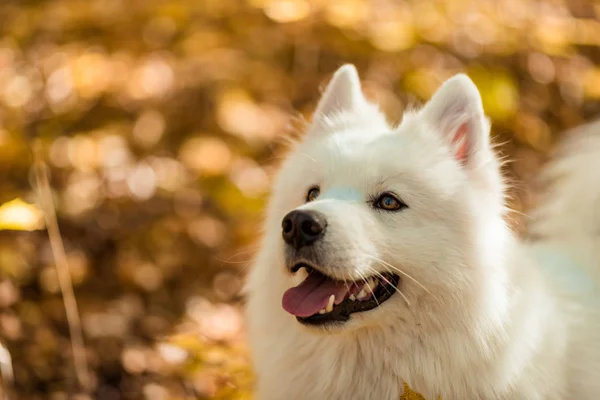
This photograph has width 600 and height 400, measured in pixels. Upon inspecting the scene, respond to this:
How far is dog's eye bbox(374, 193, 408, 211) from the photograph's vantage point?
2.21 meters

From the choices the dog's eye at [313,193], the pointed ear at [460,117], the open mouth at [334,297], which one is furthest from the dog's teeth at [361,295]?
the pointed ear at [460,117]

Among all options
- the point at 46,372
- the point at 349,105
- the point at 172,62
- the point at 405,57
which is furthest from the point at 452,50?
the point at 46,372

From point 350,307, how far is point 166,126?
341 centimetres

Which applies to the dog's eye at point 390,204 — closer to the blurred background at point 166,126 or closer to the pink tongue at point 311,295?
the pink tongue at point 311,295

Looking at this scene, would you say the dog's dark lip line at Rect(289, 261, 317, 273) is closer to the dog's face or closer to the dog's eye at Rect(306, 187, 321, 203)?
the dog's face

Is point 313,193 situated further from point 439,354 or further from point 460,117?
point 439,354

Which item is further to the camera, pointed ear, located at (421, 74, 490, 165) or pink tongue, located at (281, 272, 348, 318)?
pointed ear, located at (421, 74, 490, 165)

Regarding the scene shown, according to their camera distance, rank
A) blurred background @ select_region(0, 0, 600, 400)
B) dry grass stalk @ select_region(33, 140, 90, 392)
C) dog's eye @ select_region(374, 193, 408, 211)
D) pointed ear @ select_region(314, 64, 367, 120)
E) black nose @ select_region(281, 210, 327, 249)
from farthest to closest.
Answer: blurred background @ select_region(0, 0, 600, 400)
dry grass stalk @ select_region(33, 140, 90, 392)
pointed ear @ select_region(314, 64, 367, 120)
dog's eye @ select_region(374, 193, 408, 211)
black nose @ select_region(281, 210, 327, 249)

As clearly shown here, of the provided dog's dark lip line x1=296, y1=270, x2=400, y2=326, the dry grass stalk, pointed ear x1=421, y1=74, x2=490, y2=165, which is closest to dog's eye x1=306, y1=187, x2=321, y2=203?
dog's dark lip line x1=296, y1=270, x2=400, y2=326

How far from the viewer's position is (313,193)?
2.42 metres

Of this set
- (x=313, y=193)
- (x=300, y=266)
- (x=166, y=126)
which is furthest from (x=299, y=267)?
(x=166, y=126)

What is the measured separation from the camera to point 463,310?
2.17 m

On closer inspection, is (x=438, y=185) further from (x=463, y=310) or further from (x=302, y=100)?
(x=302, y=100)

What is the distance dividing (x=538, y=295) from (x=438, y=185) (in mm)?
596
